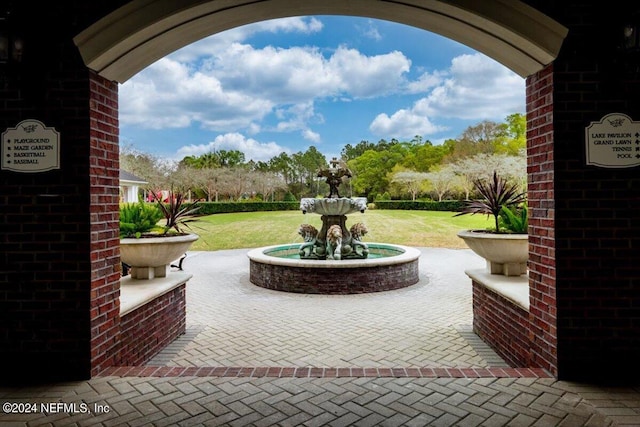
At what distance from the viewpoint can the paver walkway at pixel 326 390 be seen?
260 cm

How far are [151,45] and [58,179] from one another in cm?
152

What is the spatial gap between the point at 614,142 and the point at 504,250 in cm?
191

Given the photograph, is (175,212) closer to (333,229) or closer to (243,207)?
(333,229)

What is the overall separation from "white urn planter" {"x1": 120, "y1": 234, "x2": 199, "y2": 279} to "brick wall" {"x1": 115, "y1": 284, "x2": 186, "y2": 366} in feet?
1.46

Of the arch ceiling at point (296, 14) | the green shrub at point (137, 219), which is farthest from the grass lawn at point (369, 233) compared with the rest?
the arch ceiling at point (296, 14)

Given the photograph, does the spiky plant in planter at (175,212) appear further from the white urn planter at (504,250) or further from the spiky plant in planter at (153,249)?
the white urn planter at (504,250)

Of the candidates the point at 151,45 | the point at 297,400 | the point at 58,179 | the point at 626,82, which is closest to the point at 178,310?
the point at 58,179

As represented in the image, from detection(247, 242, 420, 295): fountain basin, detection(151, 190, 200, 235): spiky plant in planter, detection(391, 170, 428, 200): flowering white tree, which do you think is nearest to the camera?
detection(151, 190, 200, 235): spiky plant in planter

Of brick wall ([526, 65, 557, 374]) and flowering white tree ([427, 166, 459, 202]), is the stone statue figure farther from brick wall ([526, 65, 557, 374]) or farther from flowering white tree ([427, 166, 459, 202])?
flowering white tree ([427, 166, 459, 202])

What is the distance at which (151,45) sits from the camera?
11.7 ft

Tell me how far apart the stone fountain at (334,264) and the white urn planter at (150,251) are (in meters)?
3.27

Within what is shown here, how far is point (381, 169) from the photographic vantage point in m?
47.0

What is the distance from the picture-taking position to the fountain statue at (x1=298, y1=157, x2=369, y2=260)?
923 cm

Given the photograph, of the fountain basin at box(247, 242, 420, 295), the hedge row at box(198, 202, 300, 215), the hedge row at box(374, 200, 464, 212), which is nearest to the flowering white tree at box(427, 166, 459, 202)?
the hedge row at box(374, 200, 464, 212)
